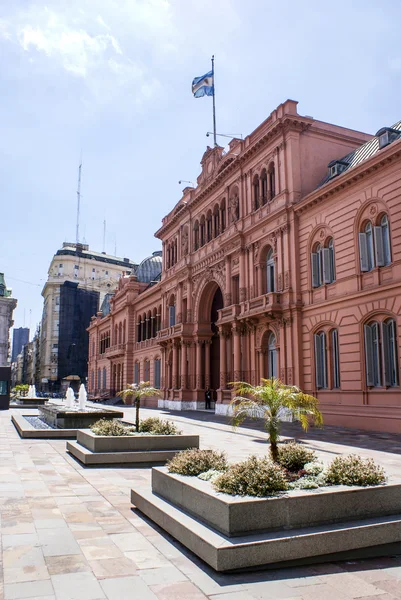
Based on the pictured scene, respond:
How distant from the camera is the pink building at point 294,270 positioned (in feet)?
73.8

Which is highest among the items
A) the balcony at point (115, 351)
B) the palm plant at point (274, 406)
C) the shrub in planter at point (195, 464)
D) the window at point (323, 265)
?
the window at point (323, 265)

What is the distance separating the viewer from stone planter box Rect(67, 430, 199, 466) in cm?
1304

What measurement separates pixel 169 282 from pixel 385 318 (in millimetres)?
27670

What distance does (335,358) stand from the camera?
2520 centimetres

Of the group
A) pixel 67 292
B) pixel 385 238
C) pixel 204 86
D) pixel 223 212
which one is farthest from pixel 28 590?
pixel 67 292

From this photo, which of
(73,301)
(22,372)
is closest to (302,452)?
(73,301)

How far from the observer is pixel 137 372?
5841 cm

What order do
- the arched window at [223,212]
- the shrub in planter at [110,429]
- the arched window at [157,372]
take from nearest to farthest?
the shrub in planter at [110,429], the arched window at [223,212], the arched window at [157,372]

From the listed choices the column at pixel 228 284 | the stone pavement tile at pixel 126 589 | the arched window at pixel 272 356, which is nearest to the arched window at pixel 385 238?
the arched window at pixel 272 356

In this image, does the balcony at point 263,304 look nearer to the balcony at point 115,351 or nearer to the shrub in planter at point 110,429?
the shrub in planter at point 110,429

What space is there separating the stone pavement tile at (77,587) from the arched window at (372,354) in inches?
744

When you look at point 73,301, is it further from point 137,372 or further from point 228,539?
point 228,539

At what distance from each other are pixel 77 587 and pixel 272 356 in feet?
84.5

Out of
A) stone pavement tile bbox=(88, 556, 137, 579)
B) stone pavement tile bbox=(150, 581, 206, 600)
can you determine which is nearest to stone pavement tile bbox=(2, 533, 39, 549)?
stone pavement tile bbox=(88, 556, 137, 579)
